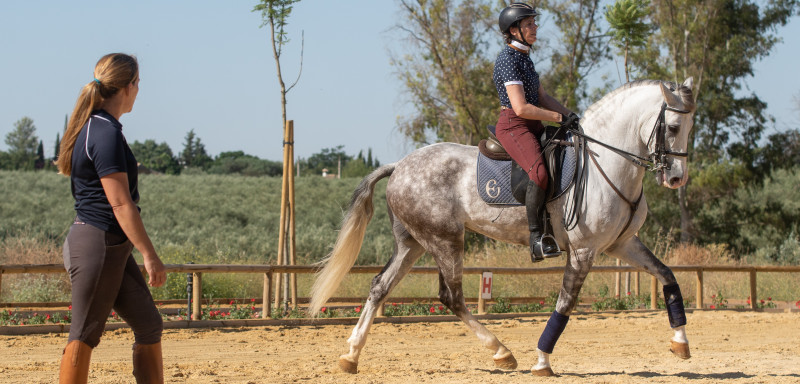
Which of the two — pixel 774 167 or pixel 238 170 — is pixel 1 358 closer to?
pixel 774 167

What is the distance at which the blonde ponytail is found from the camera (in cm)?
373

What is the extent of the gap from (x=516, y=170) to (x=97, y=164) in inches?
143

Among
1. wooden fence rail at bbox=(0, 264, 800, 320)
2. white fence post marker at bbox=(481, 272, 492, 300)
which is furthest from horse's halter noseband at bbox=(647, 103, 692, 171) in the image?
white fence post marker at bbox=(481, 272, 492, 300)

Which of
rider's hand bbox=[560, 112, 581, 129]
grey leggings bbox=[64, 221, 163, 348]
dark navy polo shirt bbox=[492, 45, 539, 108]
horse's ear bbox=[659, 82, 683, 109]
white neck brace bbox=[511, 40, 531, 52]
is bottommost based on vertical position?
grey leggings bbox=[64, 221, 163, 348]

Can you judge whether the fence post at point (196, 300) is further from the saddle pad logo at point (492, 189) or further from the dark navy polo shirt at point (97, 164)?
the dark navy polo shirt at point (97, 164)

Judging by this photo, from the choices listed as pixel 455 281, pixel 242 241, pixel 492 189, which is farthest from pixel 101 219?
pixel 242 241

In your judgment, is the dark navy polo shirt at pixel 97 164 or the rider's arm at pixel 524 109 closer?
the dark navy polo shirt at pixel 97 164

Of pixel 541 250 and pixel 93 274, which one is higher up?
pixel 541 250

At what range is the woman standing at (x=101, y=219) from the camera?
3582mm

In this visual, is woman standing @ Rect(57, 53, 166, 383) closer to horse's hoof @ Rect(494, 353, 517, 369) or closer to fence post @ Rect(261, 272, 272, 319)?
horse's hoof @ Rect(494, 353, 517, 369)

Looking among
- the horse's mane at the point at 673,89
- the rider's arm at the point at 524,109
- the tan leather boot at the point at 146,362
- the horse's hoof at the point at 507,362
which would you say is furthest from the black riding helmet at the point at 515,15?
the tan leather boot at the point at 146,362

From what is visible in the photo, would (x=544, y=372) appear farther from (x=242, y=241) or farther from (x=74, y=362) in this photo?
(x=242, y=241)

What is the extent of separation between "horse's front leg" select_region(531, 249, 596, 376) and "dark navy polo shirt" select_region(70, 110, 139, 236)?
3.68 meters

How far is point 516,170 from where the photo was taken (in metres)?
6.39
